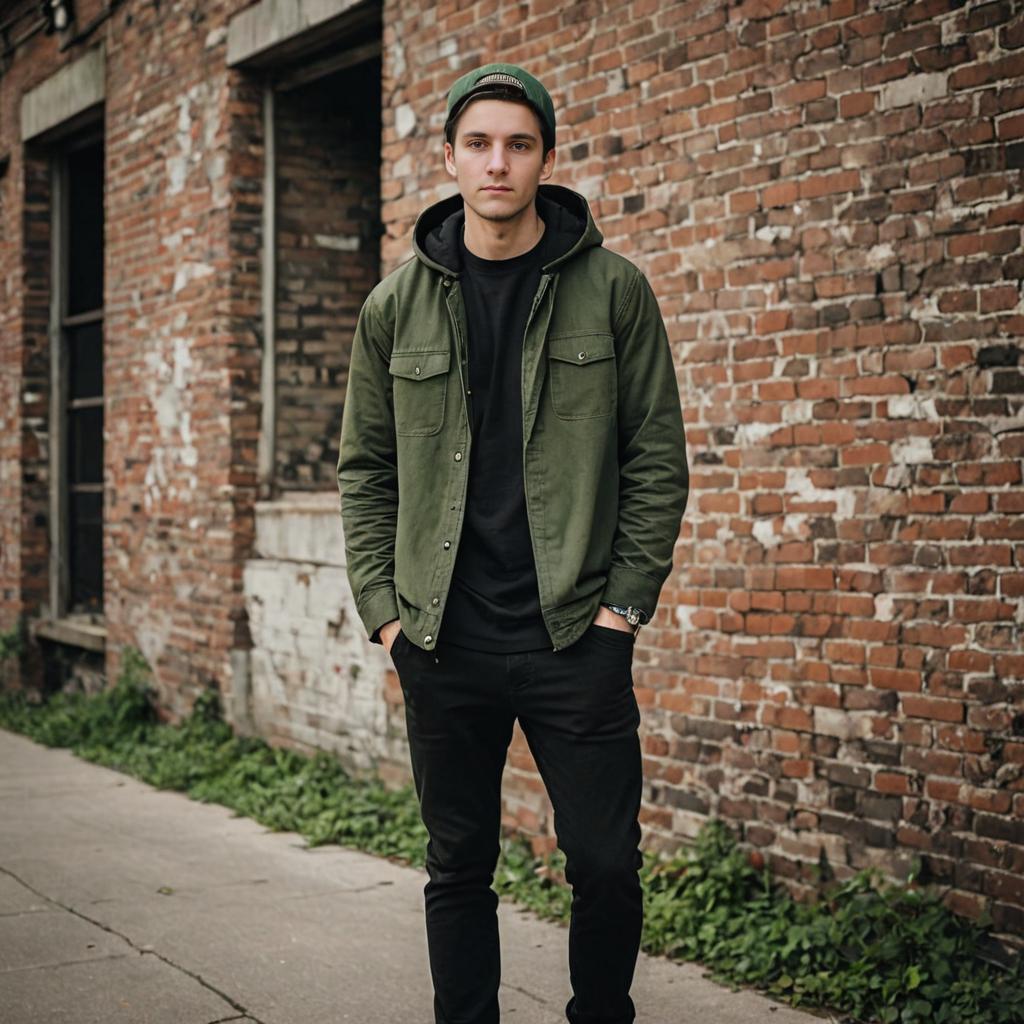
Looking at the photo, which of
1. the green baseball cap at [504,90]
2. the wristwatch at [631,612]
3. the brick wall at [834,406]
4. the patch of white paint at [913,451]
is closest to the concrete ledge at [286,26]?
the brick wall at [834,406]

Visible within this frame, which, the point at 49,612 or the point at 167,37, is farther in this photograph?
the point at 49,612

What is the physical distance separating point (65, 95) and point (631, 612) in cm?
820

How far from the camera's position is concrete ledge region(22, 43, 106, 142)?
31.0 feet

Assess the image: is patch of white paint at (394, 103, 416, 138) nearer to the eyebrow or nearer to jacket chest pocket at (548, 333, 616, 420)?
the eyebrow

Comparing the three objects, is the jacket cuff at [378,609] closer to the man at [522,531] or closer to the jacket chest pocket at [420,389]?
the man at [522,531]

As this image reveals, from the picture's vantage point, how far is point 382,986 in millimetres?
4281

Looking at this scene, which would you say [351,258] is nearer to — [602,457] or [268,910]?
[268,910]

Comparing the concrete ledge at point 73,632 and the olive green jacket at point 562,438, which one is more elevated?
the olive green jacket at point 562,438

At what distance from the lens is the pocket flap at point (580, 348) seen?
9.86ft

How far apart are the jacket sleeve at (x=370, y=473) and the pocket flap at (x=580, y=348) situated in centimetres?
39

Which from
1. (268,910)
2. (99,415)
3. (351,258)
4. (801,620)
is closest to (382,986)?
(268,910)

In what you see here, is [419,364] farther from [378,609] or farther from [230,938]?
[230,938]

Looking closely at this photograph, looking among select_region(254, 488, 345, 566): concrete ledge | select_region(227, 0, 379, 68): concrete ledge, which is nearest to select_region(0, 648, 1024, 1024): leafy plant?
select_region(254, 488, 345, 566): concrete ledge

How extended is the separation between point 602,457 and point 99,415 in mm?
7964
